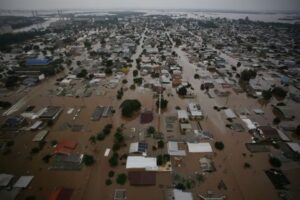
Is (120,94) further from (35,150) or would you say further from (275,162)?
(275,162)

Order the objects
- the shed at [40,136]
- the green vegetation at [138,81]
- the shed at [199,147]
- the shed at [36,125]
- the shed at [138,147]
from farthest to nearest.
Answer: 1. the green vegetation at [138,81]
2. the shed at [36,125]
3. the shed at [40,136]
4. the shed at [199,147]
5. the shed at [138,147]

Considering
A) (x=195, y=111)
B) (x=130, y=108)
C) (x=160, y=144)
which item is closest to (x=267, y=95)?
(x=195, y=111)

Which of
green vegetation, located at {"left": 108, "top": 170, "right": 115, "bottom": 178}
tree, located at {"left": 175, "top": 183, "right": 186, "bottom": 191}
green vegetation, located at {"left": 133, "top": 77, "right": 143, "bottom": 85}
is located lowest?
green vegetation, located at {"left": 108, "top": 170, "right": 115, "bottom": 178}

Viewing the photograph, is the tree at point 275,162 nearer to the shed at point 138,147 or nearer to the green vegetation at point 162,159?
the green vegetation at point 162,159

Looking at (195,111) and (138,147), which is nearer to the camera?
(138,147)

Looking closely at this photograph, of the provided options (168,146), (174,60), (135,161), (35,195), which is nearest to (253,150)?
(168,146)

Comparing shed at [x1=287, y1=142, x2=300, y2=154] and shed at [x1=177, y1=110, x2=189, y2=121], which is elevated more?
shed at [x1=177, y1=110, x2=189, y2=121]

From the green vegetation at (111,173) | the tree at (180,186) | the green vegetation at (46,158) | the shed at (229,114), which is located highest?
the shed at (229,114)

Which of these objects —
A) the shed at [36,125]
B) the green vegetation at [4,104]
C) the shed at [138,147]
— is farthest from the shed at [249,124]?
the green vegetation at [4,104]

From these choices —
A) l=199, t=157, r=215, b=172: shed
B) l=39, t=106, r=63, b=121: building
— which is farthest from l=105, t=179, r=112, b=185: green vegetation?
l=39, t=106, r=63, b=121: building

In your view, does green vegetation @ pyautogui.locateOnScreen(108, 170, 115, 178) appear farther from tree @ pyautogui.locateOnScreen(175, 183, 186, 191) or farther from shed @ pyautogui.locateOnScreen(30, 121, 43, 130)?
shed @ pyautogui.locateOnScreen(30, 121, 43, 130)
